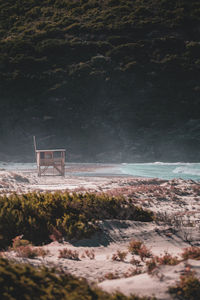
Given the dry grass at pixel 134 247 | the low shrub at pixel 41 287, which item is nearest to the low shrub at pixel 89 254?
the dry grass at pixel 134 247

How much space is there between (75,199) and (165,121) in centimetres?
5776

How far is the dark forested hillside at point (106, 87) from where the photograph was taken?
6291cm

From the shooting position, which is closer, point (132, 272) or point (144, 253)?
point (132, 272)

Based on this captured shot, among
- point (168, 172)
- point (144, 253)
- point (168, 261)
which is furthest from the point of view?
point (168, 172)

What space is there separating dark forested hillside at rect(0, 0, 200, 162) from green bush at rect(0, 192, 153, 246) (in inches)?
2080

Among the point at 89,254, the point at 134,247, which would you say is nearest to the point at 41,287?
the point at 89,254

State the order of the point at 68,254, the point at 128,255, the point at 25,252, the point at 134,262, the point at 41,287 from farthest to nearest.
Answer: the point at 128,255
the point at 68,254
the point at 134,262
the point at 25,252
the point at 41,287

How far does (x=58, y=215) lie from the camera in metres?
8.26

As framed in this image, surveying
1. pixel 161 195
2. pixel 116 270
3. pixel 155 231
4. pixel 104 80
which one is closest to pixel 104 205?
pixel 155 231

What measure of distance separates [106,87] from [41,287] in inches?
2500

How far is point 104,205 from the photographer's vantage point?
8984 millimetres

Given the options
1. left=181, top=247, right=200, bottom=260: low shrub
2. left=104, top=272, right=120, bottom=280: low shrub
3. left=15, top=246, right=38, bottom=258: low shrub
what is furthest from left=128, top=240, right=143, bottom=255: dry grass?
left=15, top=246, right=38, bottom=258: low shrub

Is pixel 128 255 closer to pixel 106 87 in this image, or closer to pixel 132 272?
pixel 132 272

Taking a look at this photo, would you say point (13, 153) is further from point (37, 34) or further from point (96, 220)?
point (96, 220)
